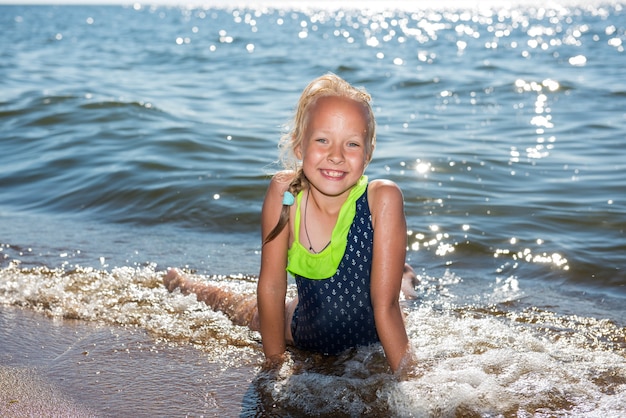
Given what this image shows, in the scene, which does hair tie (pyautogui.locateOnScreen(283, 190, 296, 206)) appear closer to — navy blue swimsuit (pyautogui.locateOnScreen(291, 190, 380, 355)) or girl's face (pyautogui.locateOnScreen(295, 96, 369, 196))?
girl's face (pyautogui.locateOnScreen(295, 96, 369, 196))

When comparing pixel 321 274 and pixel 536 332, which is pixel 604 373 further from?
pixel 321 274

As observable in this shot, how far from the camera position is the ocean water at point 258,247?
10.7ft

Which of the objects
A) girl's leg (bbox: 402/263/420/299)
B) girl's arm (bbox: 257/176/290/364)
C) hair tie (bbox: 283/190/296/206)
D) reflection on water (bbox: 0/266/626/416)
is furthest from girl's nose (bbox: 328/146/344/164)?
girl's leg (bbox: 402/263/420/299)

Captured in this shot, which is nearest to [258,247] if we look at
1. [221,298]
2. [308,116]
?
[221,298]

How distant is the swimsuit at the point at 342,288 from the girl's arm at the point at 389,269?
10 centimetres

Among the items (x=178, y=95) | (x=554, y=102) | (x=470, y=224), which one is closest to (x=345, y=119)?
(x=470, y=224)

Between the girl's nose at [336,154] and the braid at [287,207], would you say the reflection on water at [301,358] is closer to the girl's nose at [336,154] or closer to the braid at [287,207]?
the braid at [287,207]

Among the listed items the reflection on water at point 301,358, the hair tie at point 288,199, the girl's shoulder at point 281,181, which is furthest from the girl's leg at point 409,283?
the hair tie at point 288,199

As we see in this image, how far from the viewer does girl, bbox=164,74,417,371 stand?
11.2 feet

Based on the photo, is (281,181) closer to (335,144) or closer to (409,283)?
(335,144)

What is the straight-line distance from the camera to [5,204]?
22.2ft

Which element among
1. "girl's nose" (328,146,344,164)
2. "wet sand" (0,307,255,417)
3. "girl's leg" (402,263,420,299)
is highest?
"girl's nose" (328,146,344,164)

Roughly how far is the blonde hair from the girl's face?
2cm

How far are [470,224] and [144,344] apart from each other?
3038 mm
